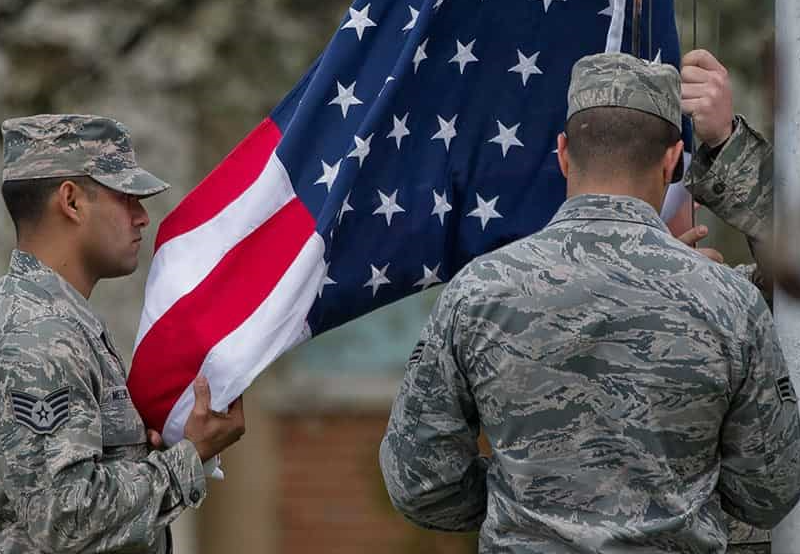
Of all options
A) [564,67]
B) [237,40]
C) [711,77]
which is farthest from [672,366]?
[237,40]

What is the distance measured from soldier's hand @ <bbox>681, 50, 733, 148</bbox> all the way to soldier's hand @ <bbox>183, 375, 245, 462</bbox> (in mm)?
1386

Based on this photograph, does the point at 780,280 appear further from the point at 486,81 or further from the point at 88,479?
the point at 88,479

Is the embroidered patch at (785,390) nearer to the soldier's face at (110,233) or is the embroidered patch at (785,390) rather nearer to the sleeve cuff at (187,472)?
the sleeve cuff at (187,472)

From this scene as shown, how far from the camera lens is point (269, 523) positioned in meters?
11.4

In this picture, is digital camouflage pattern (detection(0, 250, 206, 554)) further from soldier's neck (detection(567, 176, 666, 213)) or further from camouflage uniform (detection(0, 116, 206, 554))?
soldier's neck (detection(567, 176, 666, 213))

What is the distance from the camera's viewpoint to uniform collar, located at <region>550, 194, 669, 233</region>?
12.8 ft

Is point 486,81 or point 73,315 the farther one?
point 486,81

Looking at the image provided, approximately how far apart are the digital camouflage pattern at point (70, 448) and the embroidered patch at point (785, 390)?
1.46 meters

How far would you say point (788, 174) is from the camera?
4.49m

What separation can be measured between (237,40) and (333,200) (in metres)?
4.30

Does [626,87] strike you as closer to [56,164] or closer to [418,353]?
[418,353]

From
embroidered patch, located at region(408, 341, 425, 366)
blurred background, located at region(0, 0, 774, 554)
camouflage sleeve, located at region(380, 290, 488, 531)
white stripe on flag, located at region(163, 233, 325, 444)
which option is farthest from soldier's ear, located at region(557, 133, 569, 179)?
blurred background, located at region(0, 0, 774, 554)

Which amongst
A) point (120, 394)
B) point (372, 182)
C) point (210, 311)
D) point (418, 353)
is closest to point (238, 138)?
point (372, 182)

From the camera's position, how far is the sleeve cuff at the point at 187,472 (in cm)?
446
